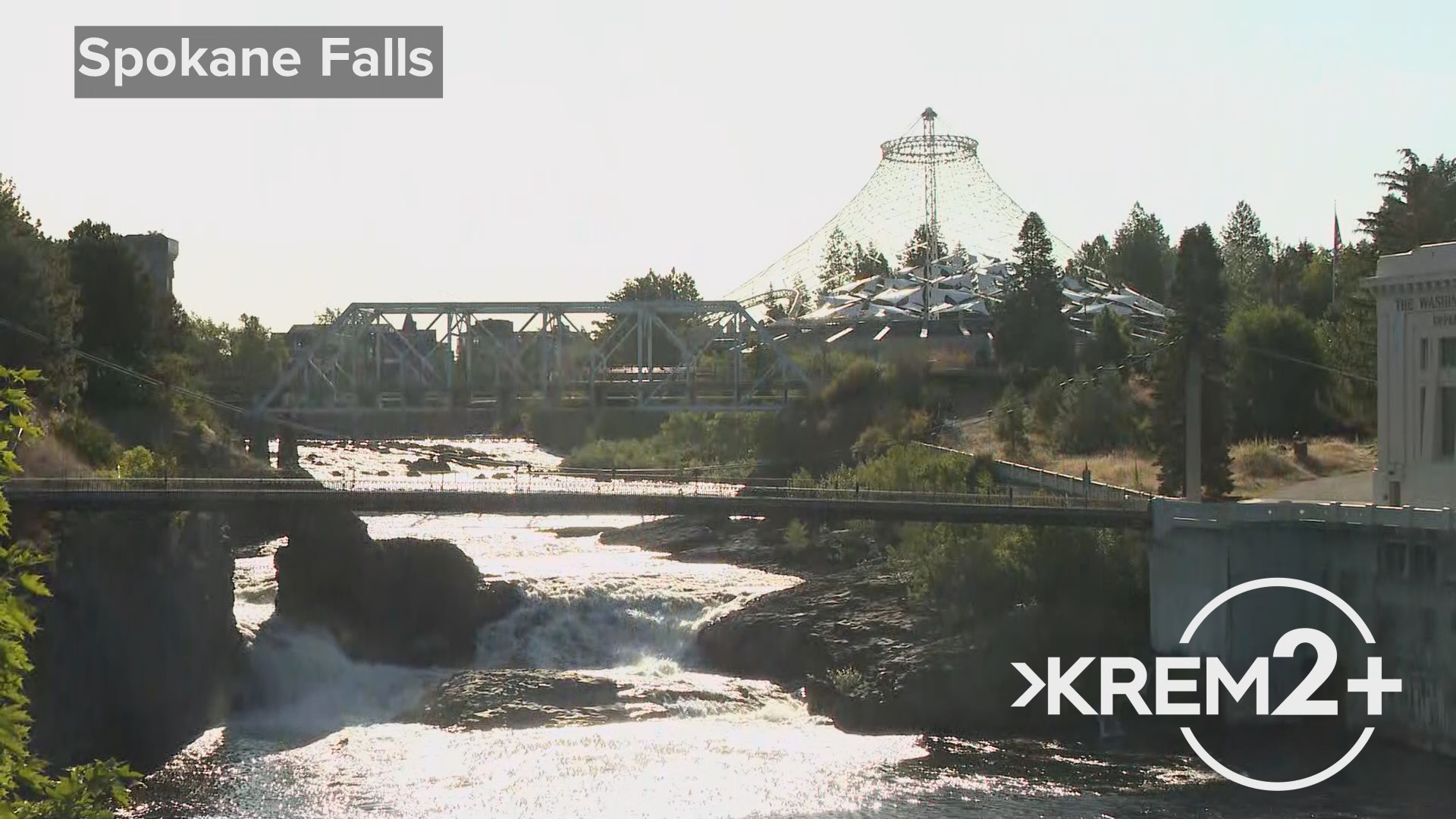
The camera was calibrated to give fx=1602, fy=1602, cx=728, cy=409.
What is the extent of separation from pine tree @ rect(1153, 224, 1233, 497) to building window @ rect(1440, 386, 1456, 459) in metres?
12.6

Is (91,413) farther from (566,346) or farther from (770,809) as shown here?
(770,809)

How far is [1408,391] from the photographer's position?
233 feet

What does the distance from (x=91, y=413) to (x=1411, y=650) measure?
2979 inches

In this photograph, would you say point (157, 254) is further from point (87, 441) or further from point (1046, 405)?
point (1046, 405)

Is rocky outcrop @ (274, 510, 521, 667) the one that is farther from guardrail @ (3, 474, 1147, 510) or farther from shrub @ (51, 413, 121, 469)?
shrub @ (51, 413, 121, 469)

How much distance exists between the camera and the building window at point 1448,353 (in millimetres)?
69438

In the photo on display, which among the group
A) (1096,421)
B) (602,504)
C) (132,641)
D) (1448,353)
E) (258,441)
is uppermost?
(1448,353)

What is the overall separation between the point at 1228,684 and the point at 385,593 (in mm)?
44407

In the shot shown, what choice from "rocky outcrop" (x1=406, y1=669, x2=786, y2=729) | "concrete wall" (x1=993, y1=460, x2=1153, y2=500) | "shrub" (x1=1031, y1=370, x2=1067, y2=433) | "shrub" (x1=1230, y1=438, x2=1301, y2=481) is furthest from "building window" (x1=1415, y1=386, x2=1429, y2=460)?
"shrub" (x1=1031, y1=370, x2=1067, y2=433)

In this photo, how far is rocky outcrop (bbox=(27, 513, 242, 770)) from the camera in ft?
208

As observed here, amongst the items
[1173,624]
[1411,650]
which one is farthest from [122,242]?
[1411,650]

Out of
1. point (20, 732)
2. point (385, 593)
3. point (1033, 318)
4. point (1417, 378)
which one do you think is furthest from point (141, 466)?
point (1033, 318)

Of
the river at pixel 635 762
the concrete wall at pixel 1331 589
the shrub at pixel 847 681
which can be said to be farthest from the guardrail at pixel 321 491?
the river at pixel 635 762

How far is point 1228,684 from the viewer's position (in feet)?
221
